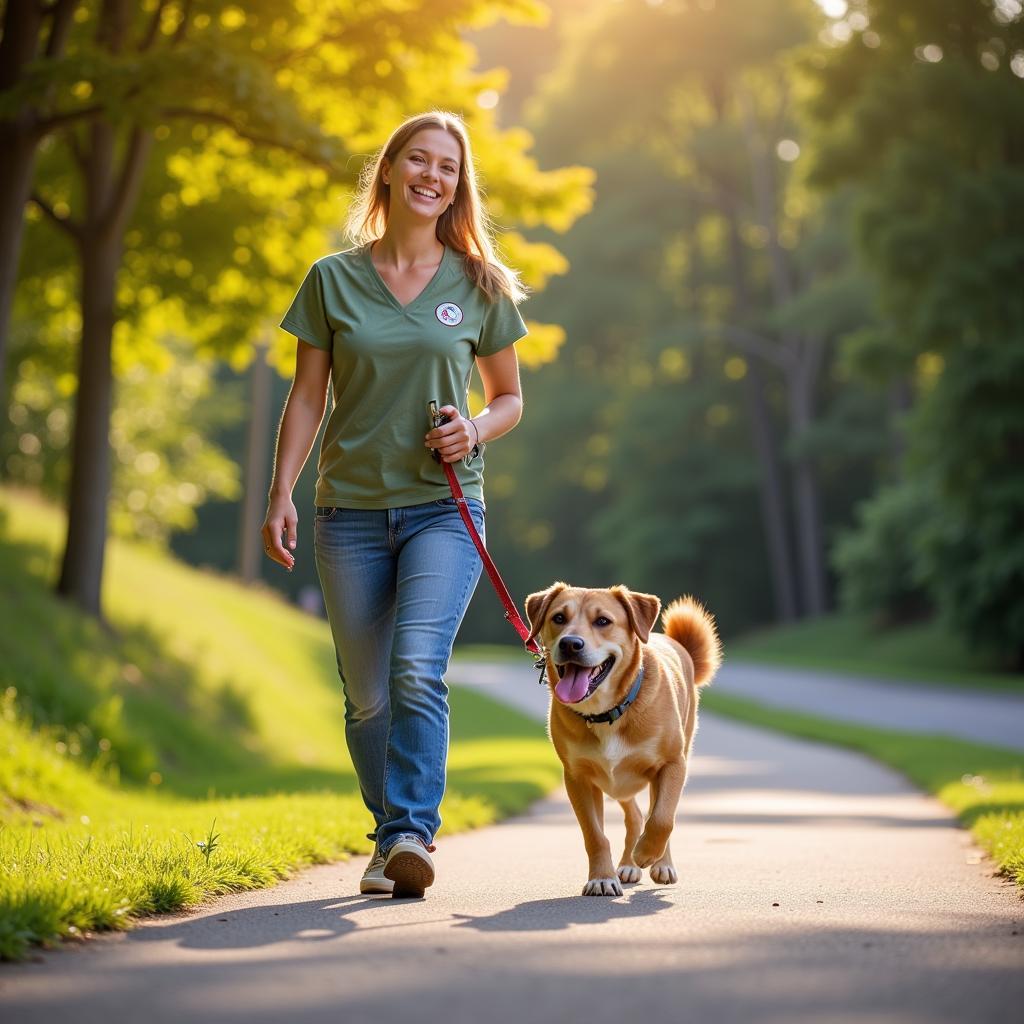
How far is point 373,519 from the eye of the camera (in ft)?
17.2

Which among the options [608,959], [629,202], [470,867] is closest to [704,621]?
[470,867]

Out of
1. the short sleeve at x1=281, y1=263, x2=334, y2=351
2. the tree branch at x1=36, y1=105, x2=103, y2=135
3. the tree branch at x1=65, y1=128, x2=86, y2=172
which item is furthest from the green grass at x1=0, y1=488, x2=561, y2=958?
the tree branch at x1=36, y1=105, x2=103, y2=135

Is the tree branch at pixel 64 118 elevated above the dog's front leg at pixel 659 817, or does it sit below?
above

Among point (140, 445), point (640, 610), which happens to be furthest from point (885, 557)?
point (640, 610)

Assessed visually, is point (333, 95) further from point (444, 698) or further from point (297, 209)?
point (444, 698)

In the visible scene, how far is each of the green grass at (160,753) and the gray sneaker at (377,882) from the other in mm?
421

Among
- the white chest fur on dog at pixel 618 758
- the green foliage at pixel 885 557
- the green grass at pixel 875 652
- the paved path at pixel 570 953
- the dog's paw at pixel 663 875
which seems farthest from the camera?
the green foliage at pixel 885 557

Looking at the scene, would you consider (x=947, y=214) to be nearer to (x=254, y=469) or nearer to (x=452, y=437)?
(x=254, y=469)

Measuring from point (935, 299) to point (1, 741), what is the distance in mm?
17254

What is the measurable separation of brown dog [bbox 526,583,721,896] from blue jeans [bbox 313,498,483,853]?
49 centimetres

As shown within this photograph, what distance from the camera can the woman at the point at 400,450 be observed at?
16.6 feet

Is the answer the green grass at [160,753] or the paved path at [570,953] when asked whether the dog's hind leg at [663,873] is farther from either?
the green grass at [160,753]

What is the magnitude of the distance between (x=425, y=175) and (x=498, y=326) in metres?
0.60

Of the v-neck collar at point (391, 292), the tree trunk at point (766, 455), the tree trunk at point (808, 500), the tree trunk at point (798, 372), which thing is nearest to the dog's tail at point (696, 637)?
the v-neck collar at point (391, 292)
